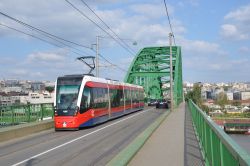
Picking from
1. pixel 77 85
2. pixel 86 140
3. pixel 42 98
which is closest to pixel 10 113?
pixel 77 85

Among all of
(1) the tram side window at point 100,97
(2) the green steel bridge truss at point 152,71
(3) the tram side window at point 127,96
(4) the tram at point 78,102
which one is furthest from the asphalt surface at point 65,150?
(2) the green steel bridge truss at point 152,71

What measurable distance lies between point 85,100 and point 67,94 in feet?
3.31

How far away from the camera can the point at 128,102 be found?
1608 inches

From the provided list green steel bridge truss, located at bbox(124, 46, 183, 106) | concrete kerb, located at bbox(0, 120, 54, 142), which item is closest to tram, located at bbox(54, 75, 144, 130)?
concrete kerb, located at bbox(0, 120, 54, 142)

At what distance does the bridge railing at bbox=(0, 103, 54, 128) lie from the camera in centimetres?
2116

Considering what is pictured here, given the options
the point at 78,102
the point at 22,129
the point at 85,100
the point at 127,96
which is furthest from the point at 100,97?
the point at 127,96

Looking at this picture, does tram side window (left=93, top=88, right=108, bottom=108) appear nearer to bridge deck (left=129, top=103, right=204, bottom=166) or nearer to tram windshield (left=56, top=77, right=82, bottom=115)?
tram windshield (left=56, top=77, right=82, bottom=115)

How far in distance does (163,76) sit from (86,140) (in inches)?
3022

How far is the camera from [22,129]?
67.9 ft

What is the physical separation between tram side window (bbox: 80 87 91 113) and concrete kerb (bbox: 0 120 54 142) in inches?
88.3

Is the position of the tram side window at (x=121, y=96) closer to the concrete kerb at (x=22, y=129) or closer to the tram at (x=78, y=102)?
the tram at (x=78, y=102)

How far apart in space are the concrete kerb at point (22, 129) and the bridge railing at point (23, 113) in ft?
2.10

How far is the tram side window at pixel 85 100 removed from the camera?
23.6 metres

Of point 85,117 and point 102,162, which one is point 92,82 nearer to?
point 85,117
